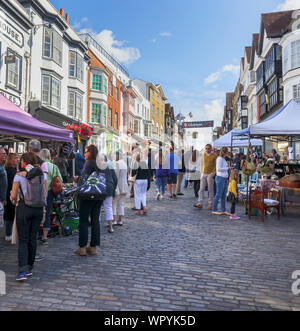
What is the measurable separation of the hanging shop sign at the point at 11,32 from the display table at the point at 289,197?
571 inches

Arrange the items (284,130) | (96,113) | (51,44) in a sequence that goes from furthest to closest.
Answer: (96,113) < (51,44) < (284,130)

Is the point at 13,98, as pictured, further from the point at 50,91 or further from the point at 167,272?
the point at 167,272

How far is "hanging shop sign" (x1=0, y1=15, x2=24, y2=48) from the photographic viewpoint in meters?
13.5

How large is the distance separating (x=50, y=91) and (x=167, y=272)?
1820 cm

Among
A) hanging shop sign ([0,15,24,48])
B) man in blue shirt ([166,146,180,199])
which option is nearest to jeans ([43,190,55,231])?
man in blue shirt ([166,146,180,199])

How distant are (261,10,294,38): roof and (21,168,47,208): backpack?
29.4 metres

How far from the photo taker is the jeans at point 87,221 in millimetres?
4531

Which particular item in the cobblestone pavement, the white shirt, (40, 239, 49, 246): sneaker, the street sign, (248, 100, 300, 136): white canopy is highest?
the street sign

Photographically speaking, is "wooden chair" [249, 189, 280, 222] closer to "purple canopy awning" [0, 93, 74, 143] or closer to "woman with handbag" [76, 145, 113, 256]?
"woman with handbag" [76, 145, 113, 256]

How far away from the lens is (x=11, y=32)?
14367 millimetres

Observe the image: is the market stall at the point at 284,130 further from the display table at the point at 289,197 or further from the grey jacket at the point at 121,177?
the grey jacket at the point at 121,177

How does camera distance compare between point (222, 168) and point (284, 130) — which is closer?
point (222, 168)

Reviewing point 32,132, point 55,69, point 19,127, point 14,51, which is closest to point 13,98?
point 14,51
